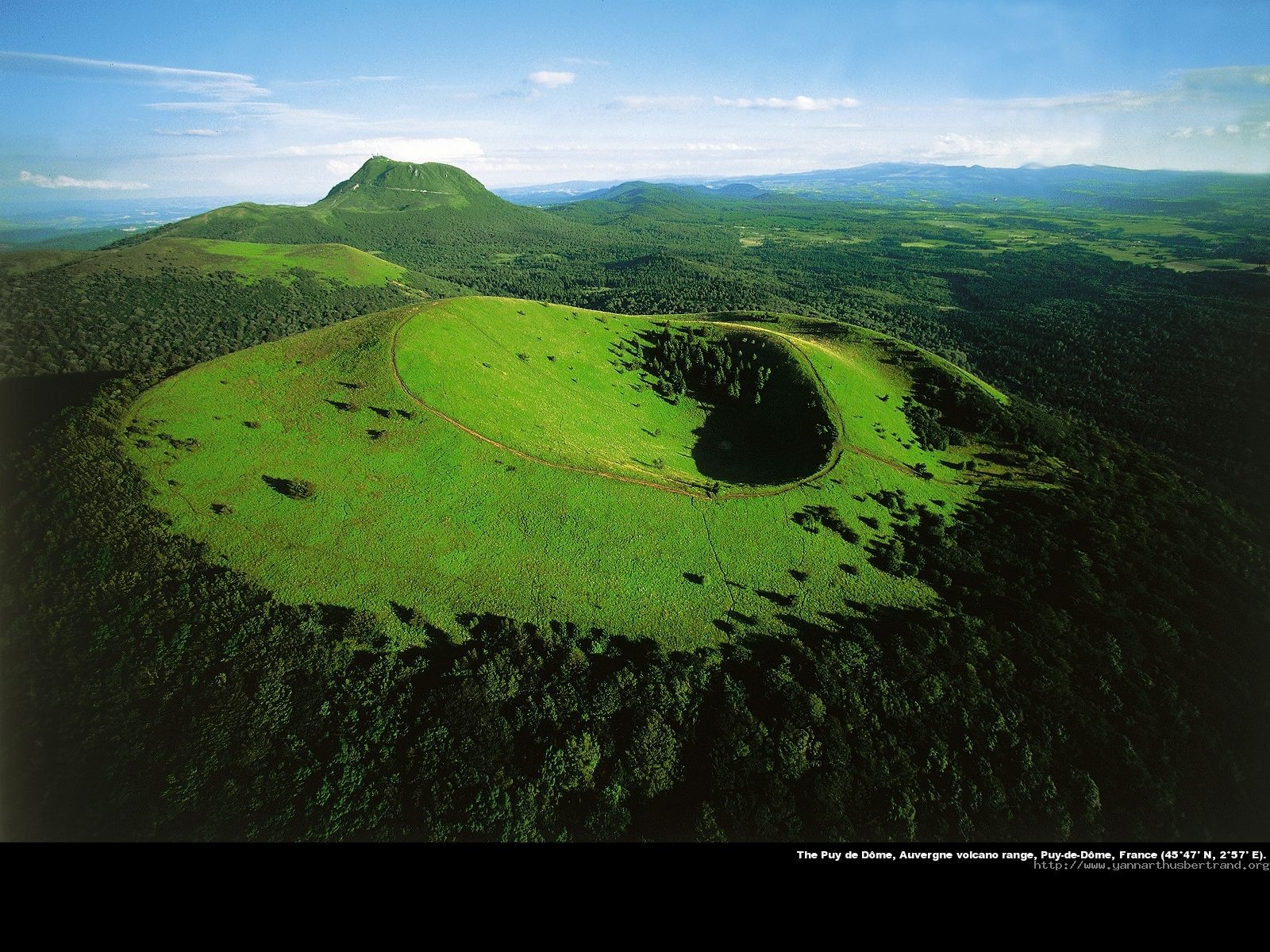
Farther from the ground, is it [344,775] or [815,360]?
[815,360]

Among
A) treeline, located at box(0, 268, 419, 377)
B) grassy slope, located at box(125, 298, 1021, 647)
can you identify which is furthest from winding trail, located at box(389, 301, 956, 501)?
treeline, located at box(0, 268, 419, 377)

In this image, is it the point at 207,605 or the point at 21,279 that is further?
the point at 21,279

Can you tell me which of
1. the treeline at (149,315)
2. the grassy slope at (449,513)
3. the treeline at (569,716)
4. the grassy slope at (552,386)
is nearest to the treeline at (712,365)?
the grassy slope at (552,386)

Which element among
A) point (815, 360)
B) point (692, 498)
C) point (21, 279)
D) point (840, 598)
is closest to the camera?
point (840, 598)

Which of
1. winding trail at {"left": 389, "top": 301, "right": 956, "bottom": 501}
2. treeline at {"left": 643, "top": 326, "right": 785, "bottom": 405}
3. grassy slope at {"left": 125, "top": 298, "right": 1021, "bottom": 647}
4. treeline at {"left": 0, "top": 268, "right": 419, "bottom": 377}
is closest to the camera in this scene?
grassy slope at {"left": 125, "top": 298, "right": 1021, "bottom": 647}

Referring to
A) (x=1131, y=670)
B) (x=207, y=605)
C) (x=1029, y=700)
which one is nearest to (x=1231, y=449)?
(x=1131, y=670)

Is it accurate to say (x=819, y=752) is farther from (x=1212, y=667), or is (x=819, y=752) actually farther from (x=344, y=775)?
(x=1212, y=667)

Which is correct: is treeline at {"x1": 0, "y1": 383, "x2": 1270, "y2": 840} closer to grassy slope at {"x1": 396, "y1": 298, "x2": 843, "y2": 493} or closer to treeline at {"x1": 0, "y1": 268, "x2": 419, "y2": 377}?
grassy slope at {"x1": 396, "y1": 298, "x2": 843, "y2": 493}
